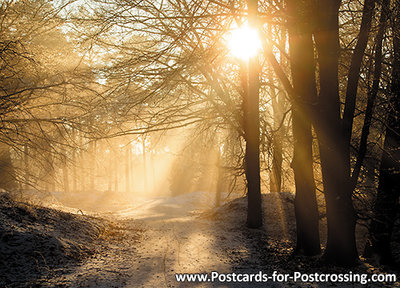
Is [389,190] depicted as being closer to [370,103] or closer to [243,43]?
[370,103]

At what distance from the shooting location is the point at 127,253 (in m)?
7.03

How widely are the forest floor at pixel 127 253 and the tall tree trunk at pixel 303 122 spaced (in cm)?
62

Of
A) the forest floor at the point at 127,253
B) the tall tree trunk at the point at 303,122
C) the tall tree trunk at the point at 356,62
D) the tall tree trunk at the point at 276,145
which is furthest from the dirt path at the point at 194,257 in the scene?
the tall tree trunk at the point at 356,62

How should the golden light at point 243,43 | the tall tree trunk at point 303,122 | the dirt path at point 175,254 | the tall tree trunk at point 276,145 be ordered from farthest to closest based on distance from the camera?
the tall tree trunk at point 276,145
the golden light at point 243,43
the tall tree trunk at point 303,122
the dirt path at point 175,254

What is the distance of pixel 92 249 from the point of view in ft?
22.7

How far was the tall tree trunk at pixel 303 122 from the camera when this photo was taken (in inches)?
240

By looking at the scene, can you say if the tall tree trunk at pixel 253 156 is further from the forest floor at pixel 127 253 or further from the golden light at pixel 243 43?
the golden light at pixel 243 43

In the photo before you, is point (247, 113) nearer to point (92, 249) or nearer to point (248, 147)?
point (248, 147)

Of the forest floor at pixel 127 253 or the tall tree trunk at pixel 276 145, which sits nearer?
the forest floor at pixel 127 253

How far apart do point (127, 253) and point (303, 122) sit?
5115 millimetres

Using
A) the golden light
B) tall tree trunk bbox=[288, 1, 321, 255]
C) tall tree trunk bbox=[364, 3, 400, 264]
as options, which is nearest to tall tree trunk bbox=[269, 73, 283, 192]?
the golden light

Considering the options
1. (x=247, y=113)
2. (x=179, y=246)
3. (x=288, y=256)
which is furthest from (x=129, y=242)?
(x=247, y=113)

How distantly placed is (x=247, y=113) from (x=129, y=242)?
5.72m

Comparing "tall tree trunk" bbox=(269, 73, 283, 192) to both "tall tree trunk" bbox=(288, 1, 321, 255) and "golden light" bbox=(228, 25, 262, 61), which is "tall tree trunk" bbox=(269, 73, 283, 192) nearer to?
"golden light" bbox=(228, 25, 262, 61)
